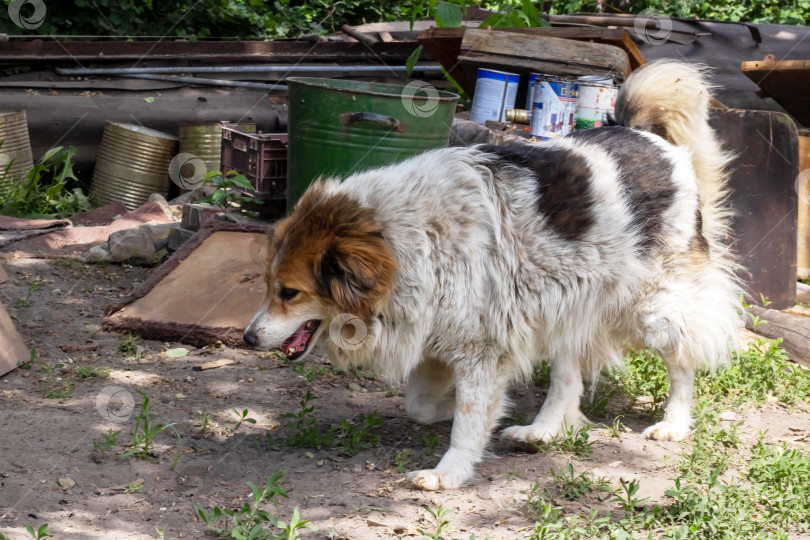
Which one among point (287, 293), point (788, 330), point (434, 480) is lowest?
point (434, 480)

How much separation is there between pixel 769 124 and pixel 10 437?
5251mm

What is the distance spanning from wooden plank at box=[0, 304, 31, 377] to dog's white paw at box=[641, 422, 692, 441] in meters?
3.28

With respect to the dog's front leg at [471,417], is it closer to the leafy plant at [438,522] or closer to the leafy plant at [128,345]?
the leafy plant at [438,522]

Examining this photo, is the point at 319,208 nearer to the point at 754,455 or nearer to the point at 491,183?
the point at 491,183

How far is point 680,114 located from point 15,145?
642cm

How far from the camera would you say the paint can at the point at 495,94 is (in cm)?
679

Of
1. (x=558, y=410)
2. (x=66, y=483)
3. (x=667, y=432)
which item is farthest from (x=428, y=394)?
(x=66, y=483)

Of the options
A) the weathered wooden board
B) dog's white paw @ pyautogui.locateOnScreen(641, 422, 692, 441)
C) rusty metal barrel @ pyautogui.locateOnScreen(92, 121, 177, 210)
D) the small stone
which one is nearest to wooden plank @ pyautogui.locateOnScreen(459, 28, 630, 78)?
the weathered wooden board

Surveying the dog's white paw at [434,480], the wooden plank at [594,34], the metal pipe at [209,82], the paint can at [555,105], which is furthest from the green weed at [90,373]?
the metal pipe at [209,82]

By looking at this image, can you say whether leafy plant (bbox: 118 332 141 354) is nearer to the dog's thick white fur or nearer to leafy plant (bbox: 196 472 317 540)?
the dog's thick white fur

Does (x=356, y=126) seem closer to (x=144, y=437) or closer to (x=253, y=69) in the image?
(x=144, y=437)

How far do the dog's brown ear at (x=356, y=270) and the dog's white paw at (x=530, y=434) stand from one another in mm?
1029

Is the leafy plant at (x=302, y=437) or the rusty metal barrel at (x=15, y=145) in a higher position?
the rusty metal barrel at (x=15, y=145)

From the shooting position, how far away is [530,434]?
13.3 feet
